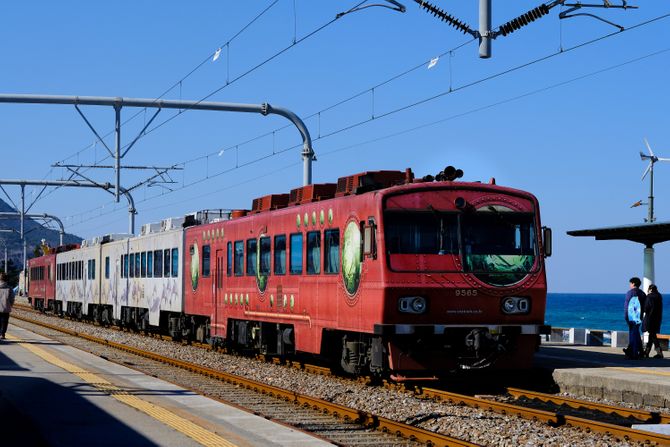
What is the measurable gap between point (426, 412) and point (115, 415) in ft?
12.5

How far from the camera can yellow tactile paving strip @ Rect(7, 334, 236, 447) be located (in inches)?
404

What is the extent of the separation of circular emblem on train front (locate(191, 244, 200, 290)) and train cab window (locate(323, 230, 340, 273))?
9.33 meters

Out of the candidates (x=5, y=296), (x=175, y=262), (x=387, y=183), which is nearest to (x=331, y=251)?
(x=387, y=183)

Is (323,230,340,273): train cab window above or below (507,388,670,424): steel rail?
above

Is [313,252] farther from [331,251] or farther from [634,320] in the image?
[634,320]

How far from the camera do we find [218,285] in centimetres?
2473

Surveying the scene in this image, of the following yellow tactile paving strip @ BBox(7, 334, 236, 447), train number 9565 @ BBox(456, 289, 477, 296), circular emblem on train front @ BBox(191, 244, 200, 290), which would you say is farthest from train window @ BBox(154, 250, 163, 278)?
train number 9565 @ BBox(456, 289, 477, 296)

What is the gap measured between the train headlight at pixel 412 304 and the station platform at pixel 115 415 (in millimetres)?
3242

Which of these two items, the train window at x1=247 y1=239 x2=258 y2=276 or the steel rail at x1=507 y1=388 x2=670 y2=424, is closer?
the steel rail at x1=507 y1=388 x2=670 y2=424

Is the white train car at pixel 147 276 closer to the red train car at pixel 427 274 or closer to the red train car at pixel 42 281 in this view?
the red train car at pixel 427 274

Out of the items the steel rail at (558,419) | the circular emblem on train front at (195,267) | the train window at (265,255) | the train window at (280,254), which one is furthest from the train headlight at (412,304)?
the circular emblem on train front at (195,267)

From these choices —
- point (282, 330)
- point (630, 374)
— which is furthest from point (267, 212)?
point (630, 374)

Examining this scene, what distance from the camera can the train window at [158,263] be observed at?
1209 inches

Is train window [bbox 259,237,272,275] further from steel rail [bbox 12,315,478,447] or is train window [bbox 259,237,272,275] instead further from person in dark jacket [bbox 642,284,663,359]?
person in dark jacket [bbox 642,284,663,359]
